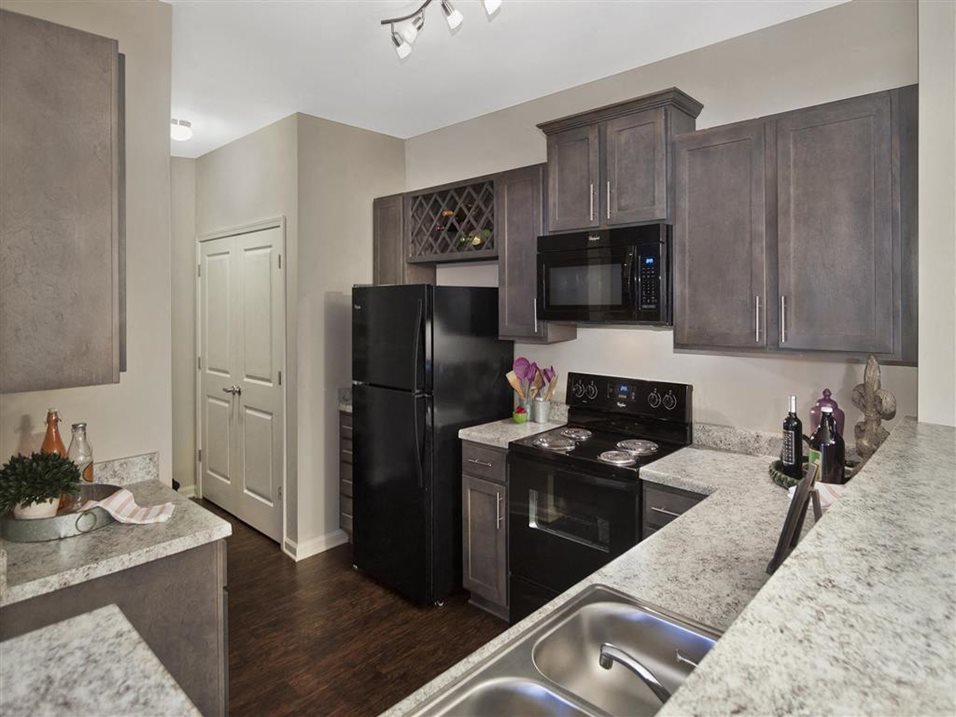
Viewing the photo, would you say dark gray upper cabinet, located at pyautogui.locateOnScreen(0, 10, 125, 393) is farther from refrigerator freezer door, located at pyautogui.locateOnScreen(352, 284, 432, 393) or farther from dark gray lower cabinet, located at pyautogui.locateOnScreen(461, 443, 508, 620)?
dark gray lower cabinet, located at pyautogui.locateOnScreen(461, 443, 508, 620)

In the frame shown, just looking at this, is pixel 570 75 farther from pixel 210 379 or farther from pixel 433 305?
pixel 210 379

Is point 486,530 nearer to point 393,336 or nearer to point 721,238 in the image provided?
point 393,336

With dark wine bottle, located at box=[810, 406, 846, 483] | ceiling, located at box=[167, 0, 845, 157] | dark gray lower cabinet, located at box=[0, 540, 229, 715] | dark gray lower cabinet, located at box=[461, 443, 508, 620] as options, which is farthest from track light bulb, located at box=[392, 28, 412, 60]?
dark wine bottle, located at box=[810, 406, 846, 483]

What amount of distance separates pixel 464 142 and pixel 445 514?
2340mm

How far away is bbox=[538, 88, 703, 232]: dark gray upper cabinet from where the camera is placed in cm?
240

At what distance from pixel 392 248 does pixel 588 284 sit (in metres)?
1.57

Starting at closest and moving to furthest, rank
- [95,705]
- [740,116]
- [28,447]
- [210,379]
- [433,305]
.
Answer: [95,705], [28,447], [740,116], [433,305], [210,379]

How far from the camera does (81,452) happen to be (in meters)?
1.79

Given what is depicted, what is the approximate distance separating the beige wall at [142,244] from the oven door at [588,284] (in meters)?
1.68

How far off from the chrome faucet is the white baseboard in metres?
2.90

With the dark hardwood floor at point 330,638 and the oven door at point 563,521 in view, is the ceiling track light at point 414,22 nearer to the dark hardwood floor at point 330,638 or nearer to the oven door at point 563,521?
the oven door at point 563,521

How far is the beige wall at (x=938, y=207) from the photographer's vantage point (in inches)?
68.6

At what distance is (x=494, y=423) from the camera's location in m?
3.12

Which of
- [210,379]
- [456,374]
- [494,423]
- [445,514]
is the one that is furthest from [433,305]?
[210,379]
